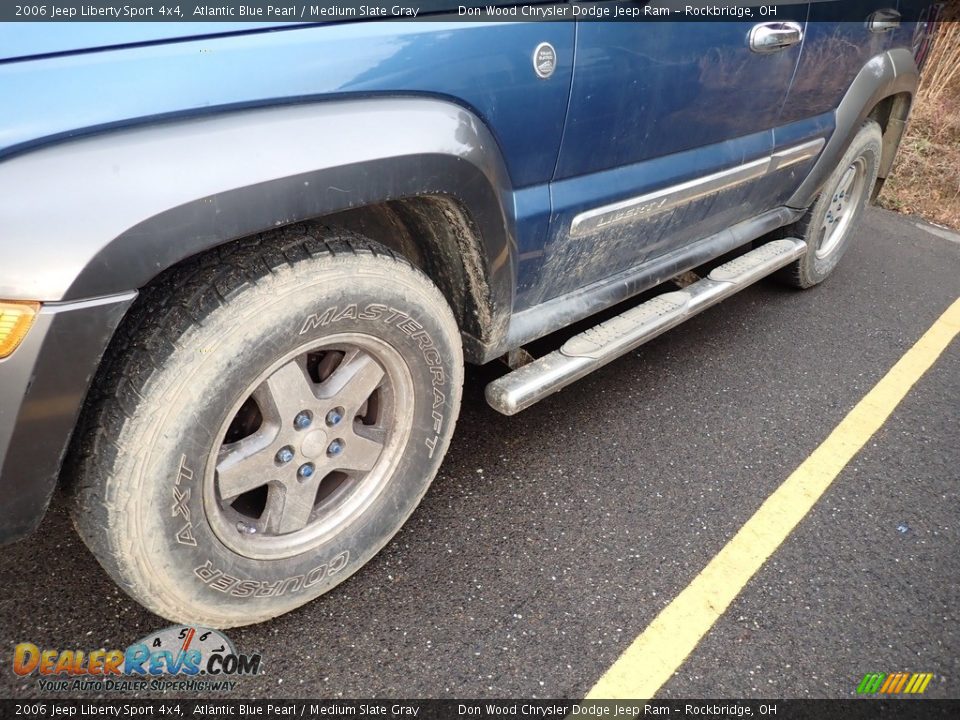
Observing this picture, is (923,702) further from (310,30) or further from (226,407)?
(310,30)

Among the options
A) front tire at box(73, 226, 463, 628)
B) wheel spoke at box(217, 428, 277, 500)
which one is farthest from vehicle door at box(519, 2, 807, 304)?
wheel spoke at box(217, 428, 277, 500)

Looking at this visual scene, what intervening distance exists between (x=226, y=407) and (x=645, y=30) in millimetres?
1432

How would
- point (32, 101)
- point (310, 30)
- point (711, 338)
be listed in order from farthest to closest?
point (711, 338), point (310, 30), point (32, 101)

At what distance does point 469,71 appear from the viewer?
62.9 inches

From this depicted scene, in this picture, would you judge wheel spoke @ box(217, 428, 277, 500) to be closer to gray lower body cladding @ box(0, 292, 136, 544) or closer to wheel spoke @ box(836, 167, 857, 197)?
gray lower body cladding @ box(0, 292, 136, 544)

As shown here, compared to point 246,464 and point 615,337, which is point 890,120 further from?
point 246,464

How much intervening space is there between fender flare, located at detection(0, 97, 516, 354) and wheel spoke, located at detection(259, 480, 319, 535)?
0.66m

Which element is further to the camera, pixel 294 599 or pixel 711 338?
pixel 711 338

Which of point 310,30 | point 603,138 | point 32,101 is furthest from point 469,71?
point 32,101

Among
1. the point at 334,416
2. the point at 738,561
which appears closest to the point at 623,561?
the point at 738,561

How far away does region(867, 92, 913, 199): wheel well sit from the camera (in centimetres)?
369

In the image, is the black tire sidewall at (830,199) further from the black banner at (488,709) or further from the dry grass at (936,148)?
the black banner at (488,709)

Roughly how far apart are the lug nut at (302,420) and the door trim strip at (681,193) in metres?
0.90

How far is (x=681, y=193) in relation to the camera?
239cm
